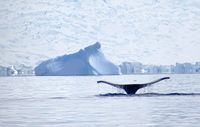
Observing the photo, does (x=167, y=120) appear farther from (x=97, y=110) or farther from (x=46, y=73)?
(x=46, y=73)

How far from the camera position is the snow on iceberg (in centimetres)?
17025

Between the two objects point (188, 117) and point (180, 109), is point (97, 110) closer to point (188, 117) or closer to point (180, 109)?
point (180, 109)

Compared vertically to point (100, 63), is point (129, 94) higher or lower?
lower

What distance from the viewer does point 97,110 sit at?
35.5 m

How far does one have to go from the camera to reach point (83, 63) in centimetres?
17375

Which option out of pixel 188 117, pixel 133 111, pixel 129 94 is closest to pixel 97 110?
pixel 133 111

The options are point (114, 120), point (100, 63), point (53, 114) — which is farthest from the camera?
point (100, 63)

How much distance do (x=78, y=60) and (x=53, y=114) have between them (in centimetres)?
14107

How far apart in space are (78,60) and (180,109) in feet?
456

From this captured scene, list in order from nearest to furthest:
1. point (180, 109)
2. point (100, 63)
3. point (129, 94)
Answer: point (180, 109) → point (129, 94) → point (100, 63)

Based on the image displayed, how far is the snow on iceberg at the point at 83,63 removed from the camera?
170 meters

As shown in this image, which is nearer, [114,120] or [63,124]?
[63,124]

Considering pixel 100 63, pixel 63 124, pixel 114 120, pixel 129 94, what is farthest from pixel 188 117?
pixel 100 63

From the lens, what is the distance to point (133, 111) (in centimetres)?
3441
